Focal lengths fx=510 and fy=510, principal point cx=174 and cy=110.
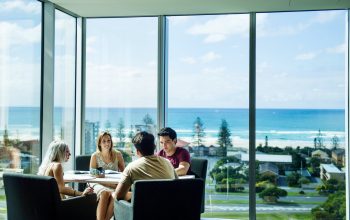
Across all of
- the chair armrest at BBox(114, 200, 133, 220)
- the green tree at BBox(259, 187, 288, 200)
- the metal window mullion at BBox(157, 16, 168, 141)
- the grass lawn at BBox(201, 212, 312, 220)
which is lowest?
the grass lawn at BBox(201, 212, 312, 220)

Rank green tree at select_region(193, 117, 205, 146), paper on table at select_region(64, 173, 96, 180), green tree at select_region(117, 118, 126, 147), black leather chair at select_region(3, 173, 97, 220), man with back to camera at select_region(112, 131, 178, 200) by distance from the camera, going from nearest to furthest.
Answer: black leather chair at select_region(3, 173, 97, 220), man with back to camera at select_region(112, 131, 178, 200), paper on table at select_region(64, 173, 96, 180), green tree at select_region(193, 117, 205, 146), green tree at select_region(117, 118, 126, 147)

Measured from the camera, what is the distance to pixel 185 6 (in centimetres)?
598

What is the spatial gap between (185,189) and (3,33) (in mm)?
2412

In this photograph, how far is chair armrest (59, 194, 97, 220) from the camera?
13.7ft

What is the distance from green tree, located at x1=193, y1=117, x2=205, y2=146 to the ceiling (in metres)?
1.39

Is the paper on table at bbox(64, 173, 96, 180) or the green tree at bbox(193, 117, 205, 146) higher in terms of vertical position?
the green tree at bbox(193, 117, 205, 146)

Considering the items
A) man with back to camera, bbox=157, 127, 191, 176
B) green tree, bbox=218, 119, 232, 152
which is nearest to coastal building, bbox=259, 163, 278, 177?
green tree, bbox=218, 119, 232, 152

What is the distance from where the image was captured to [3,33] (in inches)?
197

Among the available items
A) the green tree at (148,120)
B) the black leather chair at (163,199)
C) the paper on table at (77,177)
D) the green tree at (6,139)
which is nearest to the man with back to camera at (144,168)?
the black leather chair at (163,199)

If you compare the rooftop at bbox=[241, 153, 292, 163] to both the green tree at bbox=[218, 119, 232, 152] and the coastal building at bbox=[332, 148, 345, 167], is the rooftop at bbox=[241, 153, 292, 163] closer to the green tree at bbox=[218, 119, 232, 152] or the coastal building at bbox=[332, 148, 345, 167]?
the green tree at bbox=[218, 119, 232, 152]

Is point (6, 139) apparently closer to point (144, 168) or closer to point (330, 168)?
point (144, 168)

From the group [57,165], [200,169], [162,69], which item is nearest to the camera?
[57,165]

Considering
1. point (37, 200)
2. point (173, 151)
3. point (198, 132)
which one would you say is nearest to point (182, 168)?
point (173, 151)

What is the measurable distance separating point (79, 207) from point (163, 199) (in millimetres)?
771
